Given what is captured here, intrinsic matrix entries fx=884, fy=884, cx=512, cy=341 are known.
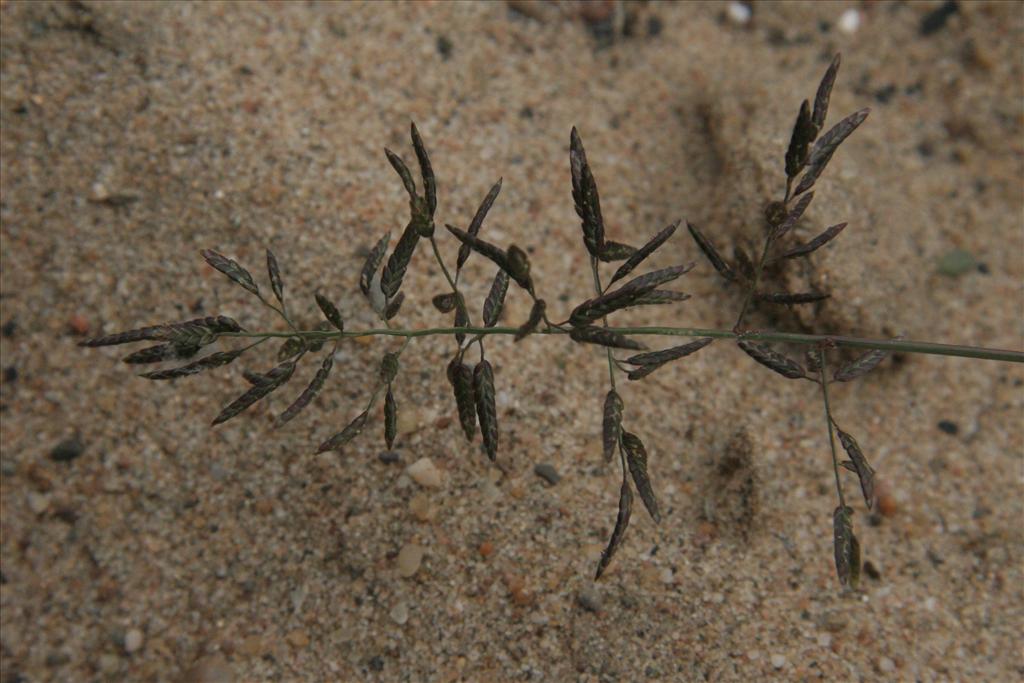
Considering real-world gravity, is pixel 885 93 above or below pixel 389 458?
above

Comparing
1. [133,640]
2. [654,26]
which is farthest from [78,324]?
[654,26]

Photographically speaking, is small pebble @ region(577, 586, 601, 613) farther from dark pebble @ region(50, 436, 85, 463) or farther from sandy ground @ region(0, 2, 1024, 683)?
dark pebble @ region(50, 436, 85, 463)

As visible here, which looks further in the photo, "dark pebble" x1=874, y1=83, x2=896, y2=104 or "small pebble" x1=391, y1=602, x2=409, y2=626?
"dark pebble" x1=874, y1=83, x2=896, y2=104

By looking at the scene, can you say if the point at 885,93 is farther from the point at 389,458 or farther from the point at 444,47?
the point at 389,458

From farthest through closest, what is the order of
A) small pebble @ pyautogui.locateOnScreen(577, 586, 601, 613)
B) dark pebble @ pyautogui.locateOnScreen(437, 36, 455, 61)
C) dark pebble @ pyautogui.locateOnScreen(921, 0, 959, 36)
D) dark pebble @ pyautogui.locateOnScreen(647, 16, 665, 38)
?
dark pebble @ pyautogui.locateOnScreen(921, 0, 959, 36), dark pebble @ pyautogui.locateOnScreen(647, 16, 665, 38), dark pebble @ pyautogui.locateOnScreen(437, 36, 455, 61), small pebble @ pyautogui.locateOnScreen(577, 586, 601, 613)

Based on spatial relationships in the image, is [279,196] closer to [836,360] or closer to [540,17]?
[540,17]

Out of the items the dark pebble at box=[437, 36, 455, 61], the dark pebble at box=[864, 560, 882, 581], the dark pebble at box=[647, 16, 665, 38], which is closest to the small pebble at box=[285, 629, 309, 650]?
the dark pebble at box=[864, 560, 882, 581]
